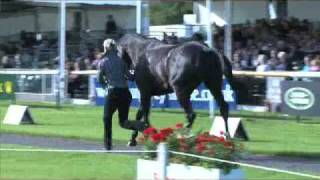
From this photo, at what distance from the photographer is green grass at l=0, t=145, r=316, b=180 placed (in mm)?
11789

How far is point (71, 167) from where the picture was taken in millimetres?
12617

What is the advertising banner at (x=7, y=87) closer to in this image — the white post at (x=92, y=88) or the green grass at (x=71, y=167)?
the white post at (x=92, y=88)

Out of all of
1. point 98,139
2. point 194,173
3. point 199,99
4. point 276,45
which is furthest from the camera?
point 276,45

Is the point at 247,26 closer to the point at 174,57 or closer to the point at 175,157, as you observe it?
the point at 174,57

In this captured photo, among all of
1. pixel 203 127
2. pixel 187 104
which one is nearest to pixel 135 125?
pixel 187 104

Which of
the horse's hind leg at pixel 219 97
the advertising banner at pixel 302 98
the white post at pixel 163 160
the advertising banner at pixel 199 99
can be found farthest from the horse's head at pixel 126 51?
the advertising banner at pixel 199 99

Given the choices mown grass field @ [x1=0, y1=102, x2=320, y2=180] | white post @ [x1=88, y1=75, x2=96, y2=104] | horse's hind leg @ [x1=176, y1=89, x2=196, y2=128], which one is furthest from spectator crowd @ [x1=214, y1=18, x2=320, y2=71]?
horse's hind leg @ [x1=176, y1=89, x2=196, y2=128]

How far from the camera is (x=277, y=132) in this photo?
1883 centimetres

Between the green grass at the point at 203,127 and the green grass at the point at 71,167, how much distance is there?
277cm

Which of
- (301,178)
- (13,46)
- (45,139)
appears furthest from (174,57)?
(13,46)

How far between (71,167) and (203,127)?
7.05 meters

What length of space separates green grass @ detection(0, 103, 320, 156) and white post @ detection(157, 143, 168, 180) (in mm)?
5559

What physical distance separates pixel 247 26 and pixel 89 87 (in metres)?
13.6

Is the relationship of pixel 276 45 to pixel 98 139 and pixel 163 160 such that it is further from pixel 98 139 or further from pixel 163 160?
pixel 163 160
